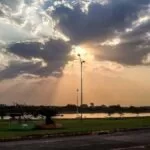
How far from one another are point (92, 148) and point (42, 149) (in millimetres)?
2622

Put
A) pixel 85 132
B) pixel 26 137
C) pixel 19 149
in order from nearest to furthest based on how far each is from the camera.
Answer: pixel 19 149, pixel 26 137, pixel 85 132

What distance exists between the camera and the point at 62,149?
21047mm

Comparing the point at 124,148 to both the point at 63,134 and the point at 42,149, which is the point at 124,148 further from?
the point at 63,134

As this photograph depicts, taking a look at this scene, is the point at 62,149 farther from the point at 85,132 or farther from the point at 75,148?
the point at 85,132

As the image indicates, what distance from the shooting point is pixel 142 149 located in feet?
68.9

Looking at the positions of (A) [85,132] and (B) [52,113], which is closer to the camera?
(A) [85,132]

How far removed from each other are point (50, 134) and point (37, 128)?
7.70 metres

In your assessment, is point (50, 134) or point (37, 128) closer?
point (50, 134)

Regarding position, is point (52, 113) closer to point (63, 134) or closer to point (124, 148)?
point (63, 134)

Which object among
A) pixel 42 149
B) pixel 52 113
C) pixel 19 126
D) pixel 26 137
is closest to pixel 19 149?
pixel 42 149

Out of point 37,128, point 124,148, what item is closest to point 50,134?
point 37,128

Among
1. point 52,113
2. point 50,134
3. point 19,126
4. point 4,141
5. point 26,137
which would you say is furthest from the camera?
point 52,113

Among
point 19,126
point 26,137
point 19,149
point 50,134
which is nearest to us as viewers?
point 19,149

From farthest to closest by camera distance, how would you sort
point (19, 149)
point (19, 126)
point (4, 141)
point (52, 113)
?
point (52, 113) < point (19, 126) < point (4, 141) < point (19, 149)
